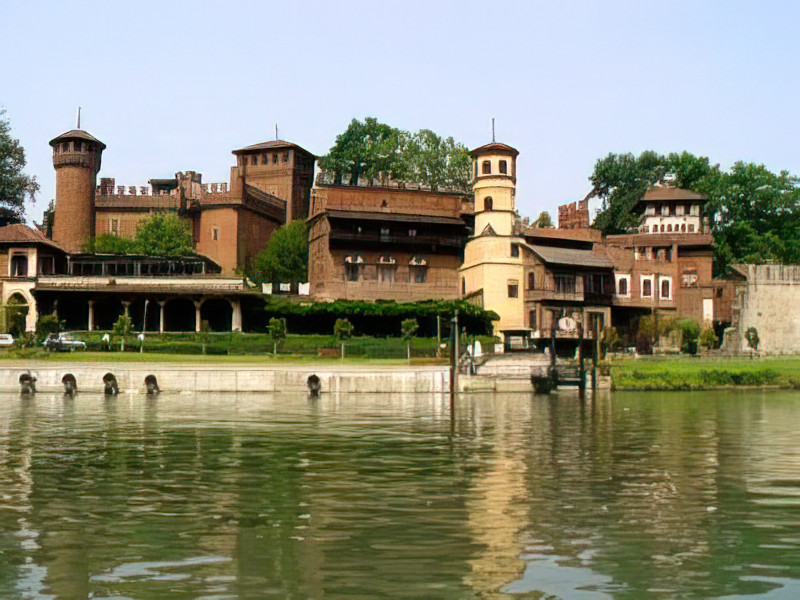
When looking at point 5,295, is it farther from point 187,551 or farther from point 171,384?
point 187,551

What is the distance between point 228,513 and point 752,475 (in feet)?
37.0

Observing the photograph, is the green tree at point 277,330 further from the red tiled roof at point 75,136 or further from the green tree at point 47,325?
the red tiled roof at point 75,136

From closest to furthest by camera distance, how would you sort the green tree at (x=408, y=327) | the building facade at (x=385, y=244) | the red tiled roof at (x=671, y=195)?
the green tree at (x=408, y=327), the building facade at (x=385, y=244), the red tiled roof at (x=671, y=195)

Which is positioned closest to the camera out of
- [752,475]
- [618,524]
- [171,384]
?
[618,524]

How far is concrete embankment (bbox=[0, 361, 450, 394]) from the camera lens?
4978 centimetres

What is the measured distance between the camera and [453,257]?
8000 cm

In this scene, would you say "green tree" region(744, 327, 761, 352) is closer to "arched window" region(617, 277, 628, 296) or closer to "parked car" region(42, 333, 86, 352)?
"arched window" region(617, 277, 628, 296)

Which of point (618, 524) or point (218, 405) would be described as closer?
point (618, 524)

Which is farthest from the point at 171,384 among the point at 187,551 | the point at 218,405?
the point at 187,551

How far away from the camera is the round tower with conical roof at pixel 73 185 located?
92.1 metres

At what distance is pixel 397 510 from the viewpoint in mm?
16156

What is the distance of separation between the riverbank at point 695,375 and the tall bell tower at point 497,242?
15.8 m

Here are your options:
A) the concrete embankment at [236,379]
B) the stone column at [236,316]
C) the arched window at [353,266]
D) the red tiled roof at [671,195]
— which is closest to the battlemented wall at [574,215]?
the red tiled roof at [671,195]

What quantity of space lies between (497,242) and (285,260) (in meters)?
20.7
